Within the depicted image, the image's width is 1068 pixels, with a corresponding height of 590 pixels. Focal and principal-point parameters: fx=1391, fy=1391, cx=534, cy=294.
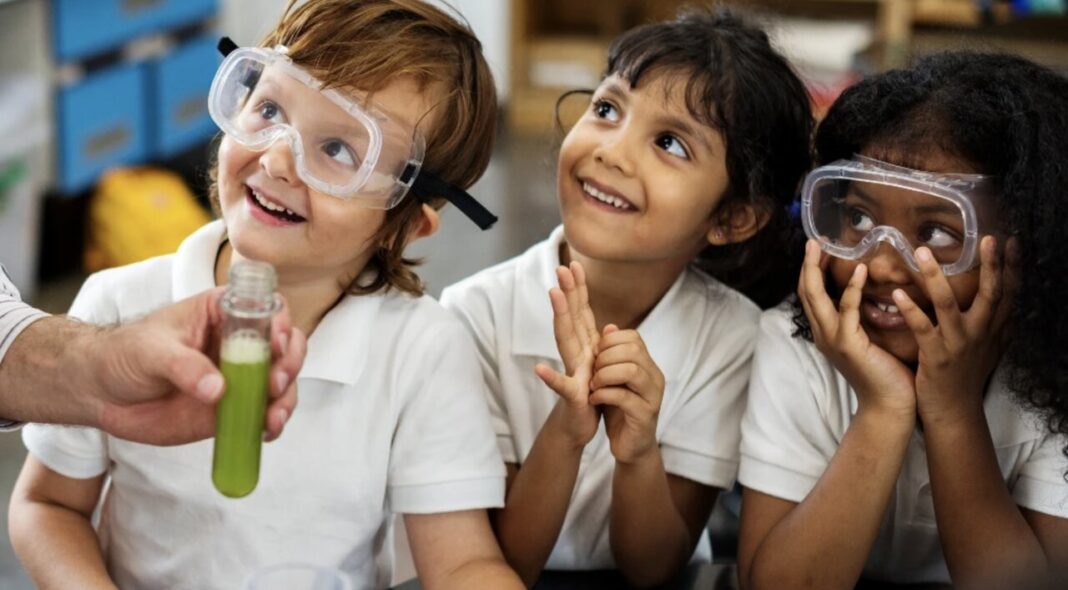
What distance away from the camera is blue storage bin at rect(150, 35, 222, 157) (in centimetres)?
495

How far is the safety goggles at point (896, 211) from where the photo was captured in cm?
156

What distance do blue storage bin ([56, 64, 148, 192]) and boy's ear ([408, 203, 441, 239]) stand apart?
3.04 m

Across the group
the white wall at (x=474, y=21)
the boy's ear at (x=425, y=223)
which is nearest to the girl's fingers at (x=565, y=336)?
the boy's ear at (x=425, y=223)

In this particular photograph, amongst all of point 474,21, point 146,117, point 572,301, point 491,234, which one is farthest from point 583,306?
point 474,21

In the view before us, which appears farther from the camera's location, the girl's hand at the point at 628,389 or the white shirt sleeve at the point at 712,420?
the white shirt sleeve at the point at 712,420

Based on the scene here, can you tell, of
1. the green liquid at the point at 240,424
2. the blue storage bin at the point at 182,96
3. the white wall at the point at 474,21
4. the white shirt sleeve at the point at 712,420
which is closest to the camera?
the green liquid at the point at 240,424

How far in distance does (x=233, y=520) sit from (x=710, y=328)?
2.22ft

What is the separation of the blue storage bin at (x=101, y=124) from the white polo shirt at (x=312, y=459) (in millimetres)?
3025

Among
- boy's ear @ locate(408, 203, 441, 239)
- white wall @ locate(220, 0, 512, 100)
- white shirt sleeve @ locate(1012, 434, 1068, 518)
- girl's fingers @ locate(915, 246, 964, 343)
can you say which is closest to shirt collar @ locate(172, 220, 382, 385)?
boy's ear @ locate(408, 203, 441, 239)

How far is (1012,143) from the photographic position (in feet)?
5.13

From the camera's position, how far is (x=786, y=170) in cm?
188

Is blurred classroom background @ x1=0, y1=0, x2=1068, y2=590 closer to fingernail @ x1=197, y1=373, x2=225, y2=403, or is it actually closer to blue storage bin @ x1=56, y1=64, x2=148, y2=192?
blue storage bin @ x1=56, y1=64, x2=148, y2=192

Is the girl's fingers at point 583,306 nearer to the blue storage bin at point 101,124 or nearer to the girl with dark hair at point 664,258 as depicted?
the girl with dark hair at point 664,258

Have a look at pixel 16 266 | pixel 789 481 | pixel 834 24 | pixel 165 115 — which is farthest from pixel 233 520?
pixel 834 24
